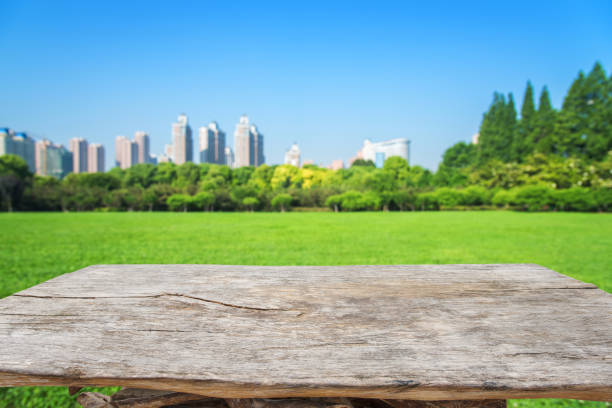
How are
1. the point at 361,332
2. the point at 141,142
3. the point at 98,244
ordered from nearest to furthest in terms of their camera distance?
the point at 361,332 < the point at 98,244 < the point at 141,142

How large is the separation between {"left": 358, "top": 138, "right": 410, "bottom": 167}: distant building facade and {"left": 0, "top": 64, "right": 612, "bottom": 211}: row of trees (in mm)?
33034

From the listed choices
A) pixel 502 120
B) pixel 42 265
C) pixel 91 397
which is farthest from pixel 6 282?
pixel 502 120

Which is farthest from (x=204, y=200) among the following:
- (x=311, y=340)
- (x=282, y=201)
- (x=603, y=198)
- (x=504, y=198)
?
(x=603, y=198)

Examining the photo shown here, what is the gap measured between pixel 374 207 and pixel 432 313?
67.9 feet

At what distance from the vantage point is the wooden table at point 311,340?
669 millimetres

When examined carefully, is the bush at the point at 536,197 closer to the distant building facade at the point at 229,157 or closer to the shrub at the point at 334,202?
the shrub at the point at 334,202

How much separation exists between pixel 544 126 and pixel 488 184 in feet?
25.1

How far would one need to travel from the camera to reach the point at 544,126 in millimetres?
27438

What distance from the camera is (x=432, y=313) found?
36.8 inches

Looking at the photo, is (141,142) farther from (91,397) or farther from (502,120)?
(91,397)

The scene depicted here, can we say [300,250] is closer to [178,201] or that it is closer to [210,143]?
[178,201]

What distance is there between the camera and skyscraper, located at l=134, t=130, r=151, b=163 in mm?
58969

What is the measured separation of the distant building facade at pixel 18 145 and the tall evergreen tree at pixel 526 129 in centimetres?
5256

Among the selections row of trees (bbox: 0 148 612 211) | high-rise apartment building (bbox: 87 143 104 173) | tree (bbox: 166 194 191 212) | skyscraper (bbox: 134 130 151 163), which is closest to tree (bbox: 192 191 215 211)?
row of trees (bbox: 0 148 612 211)
